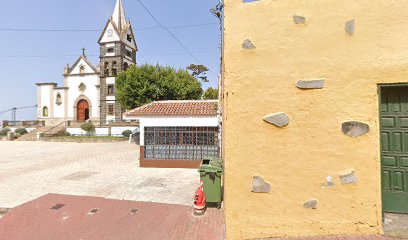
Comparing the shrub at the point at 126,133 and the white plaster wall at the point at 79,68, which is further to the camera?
the white plaster wall at the point at 79,68

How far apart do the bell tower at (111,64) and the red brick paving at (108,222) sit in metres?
26.6

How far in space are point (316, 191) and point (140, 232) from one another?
3.37 m

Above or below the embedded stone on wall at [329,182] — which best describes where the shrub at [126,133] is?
below

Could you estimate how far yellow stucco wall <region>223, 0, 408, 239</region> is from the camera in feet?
10.6

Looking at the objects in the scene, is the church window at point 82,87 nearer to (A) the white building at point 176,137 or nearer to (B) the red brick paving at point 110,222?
(A) the white building at point 176,137

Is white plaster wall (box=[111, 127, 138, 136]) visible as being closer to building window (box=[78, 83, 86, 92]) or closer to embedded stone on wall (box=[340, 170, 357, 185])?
→ building window (box=[78, 83, 86, 92])

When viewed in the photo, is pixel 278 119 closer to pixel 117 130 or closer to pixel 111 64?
pixel 117 130

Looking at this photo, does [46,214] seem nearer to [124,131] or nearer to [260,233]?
[260,233]

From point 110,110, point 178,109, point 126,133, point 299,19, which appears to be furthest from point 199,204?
point 110,110

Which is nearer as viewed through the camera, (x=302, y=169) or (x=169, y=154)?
(x=302, y=169)

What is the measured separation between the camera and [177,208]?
5.25 meters

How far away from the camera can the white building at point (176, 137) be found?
990 centimetres

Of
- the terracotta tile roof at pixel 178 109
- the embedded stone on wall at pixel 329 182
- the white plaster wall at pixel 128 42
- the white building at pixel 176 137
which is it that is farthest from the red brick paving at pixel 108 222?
the white plaster wall at pixel 128 42

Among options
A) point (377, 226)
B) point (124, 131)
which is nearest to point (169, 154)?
point (377, 226)
